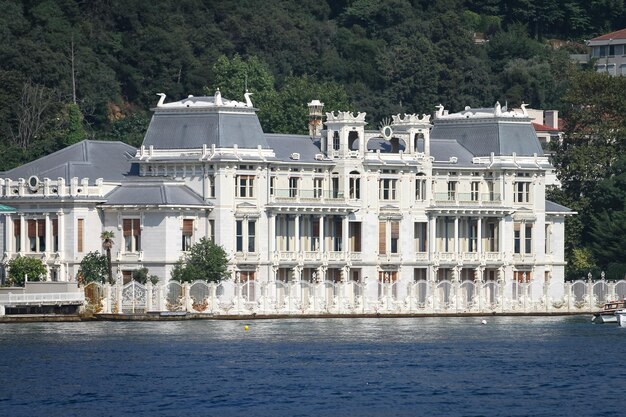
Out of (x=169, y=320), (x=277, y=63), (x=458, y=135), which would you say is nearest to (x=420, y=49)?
(x=277, y=63)

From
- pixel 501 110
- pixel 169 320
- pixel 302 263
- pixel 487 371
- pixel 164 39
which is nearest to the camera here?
pixel 487 371

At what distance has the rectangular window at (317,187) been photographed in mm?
139625

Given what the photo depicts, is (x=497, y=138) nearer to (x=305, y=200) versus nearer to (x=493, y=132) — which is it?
(x=493, y=132)

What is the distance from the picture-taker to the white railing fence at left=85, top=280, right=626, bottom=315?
12925 centimetres

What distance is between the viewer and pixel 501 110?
5832 inches

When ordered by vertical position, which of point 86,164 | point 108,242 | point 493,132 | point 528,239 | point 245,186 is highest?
point 493,132

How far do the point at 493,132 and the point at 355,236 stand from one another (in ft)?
37.0

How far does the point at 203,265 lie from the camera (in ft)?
433

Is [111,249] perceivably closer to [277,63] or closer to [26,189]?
[26,189]

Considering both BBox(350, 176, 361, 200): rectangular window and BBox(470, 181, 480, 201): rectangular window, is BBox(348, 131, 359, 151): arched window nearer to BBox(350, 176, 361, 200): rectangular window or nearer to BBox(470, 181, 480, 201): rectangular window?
BBox(350, 176, 361, 200): rectangular window

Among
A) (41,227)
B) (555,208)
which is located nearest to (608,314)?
(555,208)

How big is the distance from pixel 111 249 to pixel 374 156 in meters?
16.3

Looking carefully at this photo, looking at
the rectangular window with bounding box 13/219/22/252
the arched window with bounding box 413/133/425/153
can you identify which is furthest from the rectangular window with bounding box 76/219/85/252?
the arched window with bounding box 413/133/425/153

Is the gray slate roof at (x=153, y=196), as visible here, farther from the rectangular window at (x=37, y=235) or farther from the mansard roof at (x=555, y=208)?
the mansard roof at (x=555, y=208)
